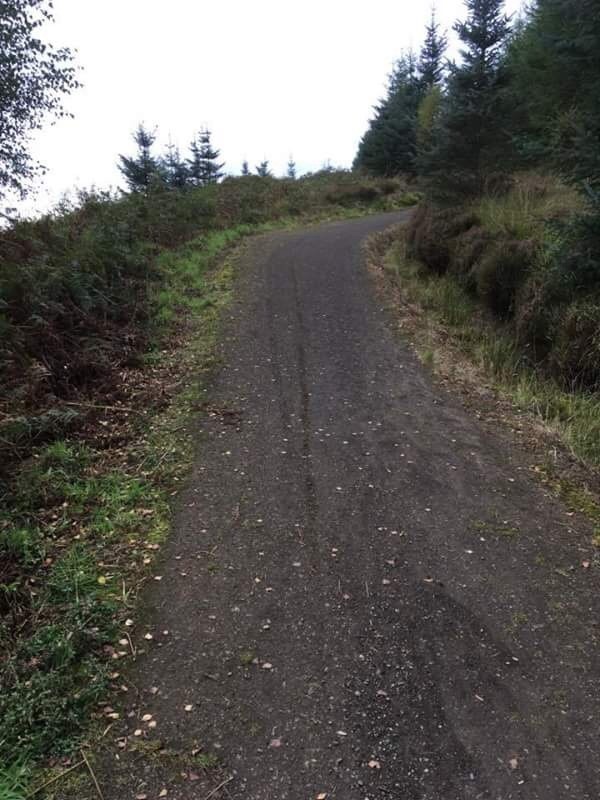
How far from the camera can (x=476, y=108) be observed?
1230 centimetres

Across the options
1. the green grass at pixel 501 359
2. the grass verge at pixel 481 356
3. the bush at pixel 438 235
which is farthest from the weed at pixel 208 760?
the bush at pixel 438 235

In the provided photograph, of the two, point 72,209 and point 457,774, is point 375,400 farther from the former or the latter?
point 72,209

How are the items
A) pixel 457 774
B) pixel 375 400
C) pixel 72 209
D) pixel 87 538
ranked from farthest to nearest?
pixel 72 209
pixel 375 400
pixel 87 538
pixel 457 774

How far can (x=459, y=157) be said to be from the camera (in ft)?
42.1

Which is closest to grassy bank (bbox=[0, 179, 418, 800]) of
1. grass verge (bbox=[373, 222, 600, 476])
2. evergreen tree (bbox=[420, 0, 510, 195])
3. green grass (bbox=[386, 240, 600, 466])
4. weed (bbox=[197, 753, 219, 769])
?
weed (bbox=[197, 753, 219, 769])

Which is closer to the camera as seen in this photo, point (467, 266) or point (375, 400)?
point (375, 400)

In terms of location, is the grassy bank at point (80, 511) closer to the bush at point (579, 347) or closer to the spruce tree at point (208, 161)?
the bush at point (579, 347)

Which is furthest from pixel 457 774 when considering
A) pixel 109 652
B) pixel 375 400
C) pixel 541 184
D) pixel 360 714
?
pixel 541 184

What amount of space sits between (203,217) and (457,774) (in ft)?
51.1

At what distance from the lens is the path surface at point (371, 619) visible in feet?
8.04

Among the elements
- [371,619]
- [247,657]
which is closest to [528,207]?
[371,619]

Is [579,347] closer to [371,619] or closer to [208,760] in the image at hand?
[371,619]

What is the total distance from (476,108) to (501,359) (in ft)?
25.3

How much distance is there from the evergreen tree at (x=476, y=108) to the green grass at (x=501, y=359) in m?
3.04
